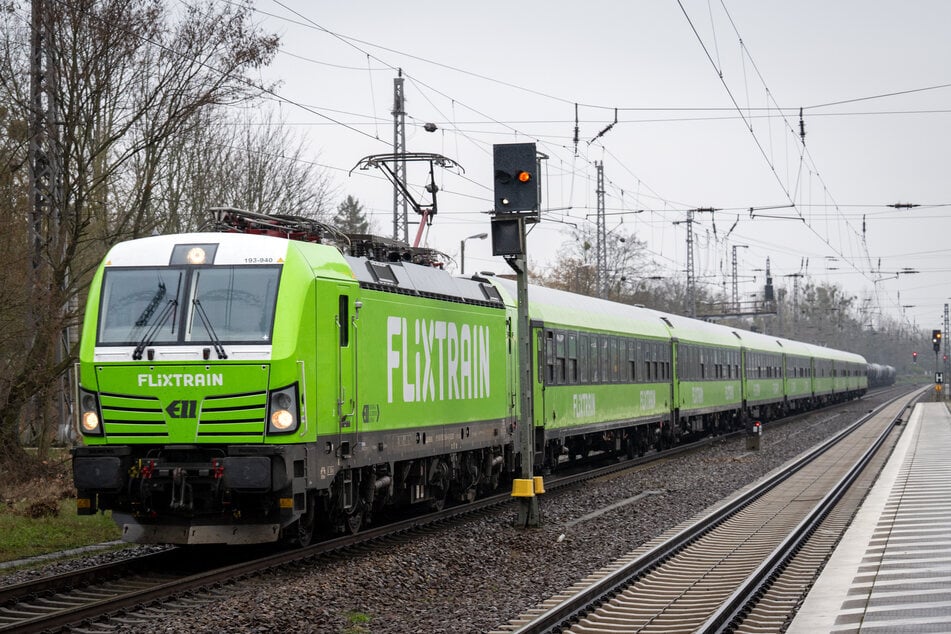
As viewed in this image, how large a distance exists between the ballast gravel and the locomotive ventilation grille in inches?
57.1

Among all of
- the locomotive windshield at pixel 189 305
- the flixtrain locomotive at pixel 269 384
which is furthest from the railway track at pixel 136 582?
the locomotive windshield at pixel 189 305

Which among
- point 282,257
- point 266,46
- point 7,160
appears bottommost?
point 282,257

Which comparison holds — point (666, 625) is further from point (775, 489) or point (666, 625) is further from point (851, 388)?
point (851, 388)

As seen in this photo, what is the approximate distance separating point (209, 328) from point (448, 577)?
3.41 meters

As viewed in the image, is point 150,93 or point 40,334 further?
point 150,93

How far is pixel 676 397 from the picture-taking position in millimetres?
32250

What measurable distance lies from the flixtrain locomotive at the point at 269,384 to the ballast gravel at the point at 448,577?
845mm

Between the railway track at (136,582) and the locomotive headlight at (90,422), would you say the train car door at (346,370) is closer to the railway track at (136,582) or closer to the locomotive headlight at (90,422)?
the railway track at (136,582)

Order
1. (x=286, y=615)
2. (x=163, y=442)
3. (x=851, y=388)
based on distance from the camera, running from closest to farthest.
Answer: (x=286, y=615) → (x=163, y=442) → (x=851, y=388)

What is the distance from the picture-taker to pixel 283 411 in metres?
11.5

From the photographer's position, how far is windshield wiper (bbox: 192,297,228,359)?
1159cm

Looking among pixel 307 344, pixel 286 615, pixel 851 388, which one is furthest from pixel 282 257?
pixel 851 388

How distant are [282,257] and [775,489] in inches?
503

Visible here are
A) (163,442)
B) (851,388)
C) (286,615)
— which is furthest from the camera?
(851,388)
